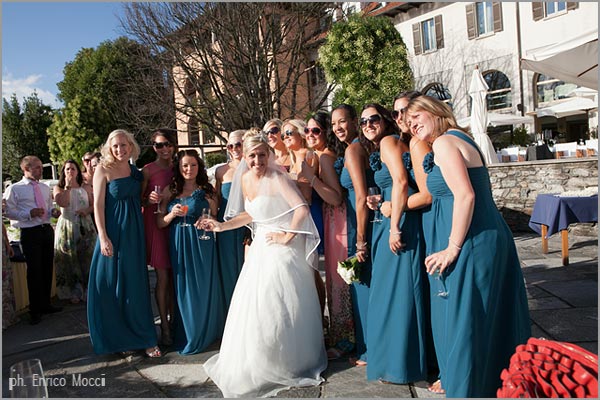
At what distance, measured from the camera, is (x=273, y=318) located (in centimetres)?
388

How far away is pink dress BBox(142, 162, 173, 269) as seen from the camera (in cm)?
496

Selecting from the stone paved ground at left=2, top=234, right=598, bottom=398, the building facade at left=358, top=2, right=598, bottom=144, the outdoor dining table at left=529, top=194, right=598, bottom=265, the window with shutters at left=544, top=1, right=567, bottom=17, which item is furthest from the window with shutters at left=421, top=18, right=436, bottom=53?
the stone paved ground at left=2, top=234, right=598, bottom=398

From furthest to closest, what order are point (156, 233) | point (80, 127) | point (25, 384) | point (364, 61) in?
point (80, 127)
point (364, 61)
point (156, 233)
point (25, 384)

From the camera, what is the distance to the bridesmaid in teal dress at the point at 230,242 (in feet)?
16.4

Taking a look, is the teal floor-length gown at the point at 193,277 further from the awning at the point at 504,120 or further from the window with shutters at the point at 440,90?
the window with shutters at the point at 440,90

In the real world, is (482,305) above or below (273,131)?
below

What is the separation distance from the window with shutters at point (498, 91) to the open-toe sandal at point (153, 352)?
23.0 meters

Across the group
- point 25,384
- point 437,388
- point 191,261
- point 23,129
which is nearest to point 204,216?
point 191,261

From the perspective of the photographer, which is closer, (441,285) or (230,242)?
(441,285)

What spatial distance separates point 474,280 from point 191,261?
2.77 metres

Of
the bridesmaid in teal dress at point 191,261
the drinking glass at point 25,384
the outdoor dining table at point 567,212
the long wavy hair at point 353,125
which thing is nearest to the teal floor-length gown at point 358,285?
the long wavy hair at point 353,125

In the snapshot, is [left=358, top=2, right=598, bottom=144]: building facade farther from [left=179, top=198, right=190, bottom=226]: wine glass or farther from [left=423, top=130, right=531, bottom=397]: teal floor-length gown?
[left=423, top=130, right=531, bottom=397]: teal floor-length gown

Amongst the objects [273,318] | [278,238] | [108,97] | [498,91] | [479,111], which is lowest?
[273,318]

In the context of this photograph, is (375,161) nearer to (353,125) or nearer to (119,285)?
(353,125)
